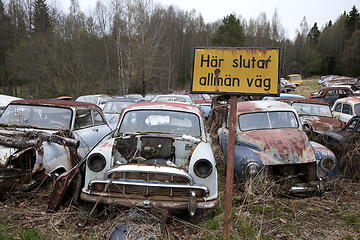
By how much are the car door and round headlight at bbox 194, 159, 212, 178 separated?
2821 mm

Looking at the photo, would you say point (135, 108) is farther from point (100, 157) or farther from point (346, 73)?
point (346, 73)

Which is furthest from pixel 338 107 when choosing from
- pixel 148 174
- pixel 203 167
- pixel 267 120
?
pixel 148 174

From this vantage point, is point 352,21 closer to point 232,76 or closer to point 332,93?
point 332,93

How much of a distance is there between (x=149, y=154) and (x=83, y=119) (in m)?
2.52

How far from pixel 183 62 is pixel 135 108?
48.6 m

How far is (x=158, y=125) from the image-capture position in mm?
4941

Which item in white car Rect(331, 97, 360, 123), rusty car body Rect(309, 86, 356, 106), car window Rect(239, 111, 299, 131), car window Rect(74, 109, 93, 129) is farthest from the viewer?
rusty car body Rect(309, 86, 356, 106)

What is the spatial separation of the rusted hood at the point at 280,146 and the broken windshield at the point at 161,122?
1307 mm

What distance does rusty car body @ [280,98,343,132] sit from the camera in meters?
8.29

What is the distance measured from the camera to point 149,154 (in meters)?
4.34

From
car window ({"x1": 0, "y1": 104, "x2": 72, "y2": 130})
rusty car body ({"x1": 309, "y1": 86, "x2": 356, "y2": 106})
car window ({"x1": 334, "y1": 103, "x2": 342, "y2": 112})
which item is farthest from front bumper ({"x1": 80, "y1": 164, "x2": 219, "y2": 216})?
rusty car body ({"x1": 309, "y1": 86, "x2": 356, "y2": 106})

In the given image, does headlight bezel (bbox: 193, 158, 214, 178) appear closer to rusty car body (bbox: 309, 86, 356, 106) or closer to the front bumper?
the front bumper

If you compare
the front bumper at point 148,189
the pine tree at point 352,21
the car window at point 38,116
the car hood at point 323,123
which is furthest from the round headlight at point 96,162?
the pine tree at point 352,21

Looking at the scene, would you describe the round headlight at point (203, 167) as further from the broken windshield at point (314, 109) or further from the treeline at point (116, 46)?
the treeline at point (116, 46)
